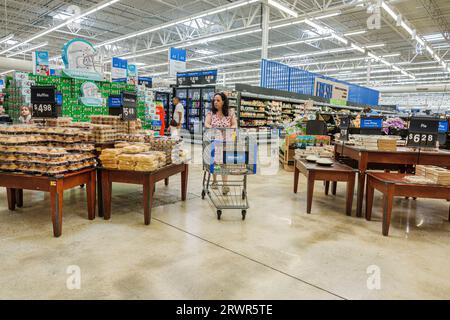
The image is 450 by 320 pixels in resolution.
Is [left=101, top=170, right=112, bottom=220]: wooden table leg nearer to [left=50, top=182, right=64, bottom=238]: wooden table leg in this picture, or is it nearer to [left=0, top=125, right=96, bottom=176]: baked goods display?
[left=0, top=125, right=96, bottom=176]: baked goods display

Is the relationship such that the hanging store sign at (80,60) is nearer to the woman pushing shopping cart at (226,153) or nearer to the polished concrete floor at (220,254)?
the polished concrete floor at (220,254)

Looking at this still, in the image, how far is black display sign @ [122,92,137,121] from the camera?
442 centimetres

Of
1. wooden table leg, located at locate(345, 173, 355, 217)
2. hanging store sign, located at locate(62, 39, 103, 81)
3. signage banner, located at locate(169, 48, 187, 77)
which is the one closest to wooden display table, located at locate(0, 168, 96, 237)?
wooden table leg, located at locate(345, 173, 355, 217)

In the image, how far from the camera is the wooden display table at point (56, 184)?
308cm

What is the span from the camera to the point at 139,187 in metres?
5.34

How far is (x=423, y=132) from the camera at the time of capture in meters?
4.15

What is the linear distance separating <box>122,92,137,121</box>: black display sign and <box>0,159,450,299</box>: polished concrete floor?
126 cm

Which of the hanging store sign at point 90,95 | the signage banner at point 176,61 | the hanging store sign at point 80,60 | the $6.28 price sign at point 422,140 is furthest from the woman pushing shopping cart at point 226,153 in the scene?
the signage banner at point 176,61

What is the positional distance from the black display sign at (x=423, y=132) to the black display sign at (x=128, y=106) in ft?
13.2

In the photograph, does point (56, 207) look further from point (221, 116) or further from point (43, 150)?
point (221, 116)

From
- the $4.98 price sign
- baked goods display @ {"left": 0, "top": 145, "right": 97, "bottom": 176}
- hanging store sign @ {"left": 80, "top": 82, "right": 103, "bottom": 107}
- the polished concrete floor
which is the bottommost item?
the polished concrete floor
